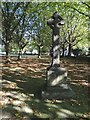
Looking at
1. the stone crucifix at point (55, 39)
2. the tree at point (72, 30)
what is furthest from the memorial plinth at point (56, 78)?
the tree at point (72, 30)

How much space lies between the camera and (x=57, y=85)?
882 cm

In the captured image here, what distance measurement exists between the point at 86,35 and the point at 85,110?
34.3 meters

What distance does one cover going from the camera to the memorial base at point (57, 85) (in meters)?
8.49

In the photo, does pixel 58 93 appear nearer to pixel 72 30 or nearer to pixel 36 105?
pixel 36 105

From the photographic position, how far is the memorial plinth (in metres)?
8.48

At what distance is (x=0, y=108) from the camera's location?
6.93 meters

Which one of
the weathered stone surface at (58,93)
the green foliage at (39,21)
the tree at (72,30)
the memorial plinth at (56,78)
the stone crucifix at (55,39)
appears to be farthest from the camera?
the tree at (72,30)

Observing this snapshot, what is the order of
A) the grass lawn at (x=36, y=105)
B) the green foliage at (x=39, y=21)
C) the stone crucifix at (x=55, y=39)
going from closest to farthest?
the grass lawn at (x=36, y=105), the stone crucifix at (x=55, y=39), the green foliage at (x=39, y=21)

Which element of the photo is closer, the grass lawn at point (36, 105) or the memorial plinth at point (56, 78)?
the grass lawn at point (36, 105)

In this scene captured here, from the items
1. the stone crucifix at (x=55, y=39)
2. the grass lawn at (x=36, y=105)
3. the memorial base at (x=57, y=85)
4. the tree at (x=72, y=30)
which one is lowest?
the grass lawn at (x=36, y=105)

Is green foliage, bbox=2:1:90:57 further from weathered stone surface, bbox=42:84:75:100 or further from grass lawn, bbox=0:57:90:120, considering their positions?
weathered stone surface, bbox=42:84:75:100

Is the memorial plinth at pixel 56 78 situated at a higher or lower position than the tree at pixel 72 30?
lower

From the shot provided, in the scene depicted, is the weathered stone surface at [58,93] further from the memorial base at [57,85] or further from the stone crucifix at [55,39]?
the stone crucifix at [55,39]

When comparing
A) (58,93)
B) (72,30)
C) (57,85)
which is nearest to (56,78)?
(57,85)
